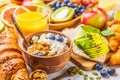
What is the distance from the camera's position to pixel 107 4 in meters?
1.71

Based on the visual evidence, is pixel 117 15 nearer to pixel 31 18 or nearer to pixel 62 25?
pixel 62 25

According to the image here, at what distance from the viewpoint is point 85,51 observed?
4.49 ft

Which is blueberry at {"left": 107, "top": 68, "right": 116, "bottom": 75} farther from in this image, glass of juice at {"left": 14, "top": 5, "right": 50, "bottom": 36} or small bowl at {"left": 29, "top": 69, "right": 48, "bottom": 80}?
glass of juice at {"left": 14, "top": 5, "right": 50, "bottom": 36}

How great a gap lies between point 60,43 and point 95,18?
13.0 inches

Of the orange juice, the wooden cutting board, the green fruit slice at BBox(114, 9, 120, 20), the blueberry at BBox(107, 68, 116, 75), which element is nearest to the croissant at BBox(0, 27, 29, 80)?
the orange juice

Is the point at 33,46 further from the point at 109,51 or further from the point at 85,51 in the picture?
the point at 109,51

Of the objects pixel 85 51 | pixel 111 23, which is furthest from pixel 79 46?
pixel 111 23

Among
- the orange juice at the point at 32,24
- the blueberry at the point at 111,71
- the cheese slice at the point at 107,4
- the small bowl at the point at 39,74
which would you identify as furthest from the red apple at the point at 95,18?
the small bowl at the point at 39,74

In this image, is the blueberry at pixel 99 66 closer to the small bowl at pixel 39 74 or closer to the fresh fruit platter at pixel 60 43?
the fresh fruit platter at pixel 60 43

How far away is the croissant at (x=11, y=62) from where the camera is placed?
1.21 metres

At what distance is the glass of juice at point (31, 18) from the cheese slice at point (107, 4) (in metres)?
0.33

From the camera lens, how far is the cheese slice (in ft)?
5.55

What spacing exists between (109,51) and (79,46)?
154 mm

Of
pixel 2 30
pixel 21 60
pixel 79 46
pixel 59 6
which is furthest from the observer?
pixel 59 6
